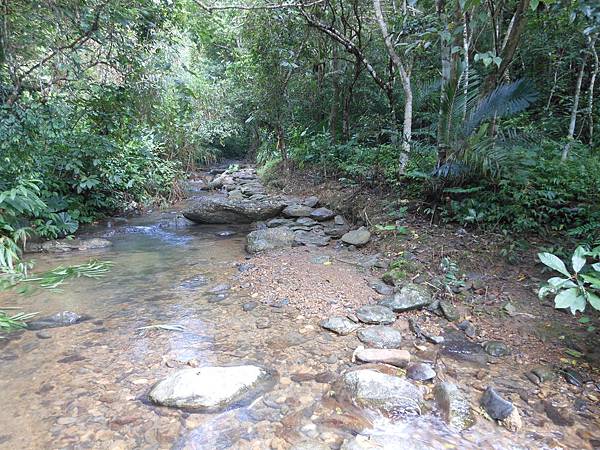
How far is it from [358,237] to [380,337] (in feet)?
7.37

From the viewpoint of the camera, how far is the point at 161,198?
31.1 ft

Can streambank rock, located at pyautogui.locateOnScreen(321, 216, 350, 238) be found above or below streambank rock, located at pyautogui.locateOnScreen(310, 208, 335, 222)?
below

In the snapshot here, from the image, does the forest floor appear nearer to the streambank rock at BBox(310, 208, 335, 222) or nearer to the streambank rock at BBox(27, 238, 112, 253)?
the streambank rock at BBox(310, 208, 335, 222)

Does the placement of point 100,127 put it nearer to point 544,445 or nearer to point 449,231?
point 449,231

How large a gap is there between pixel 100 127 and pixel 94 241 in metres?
2.12

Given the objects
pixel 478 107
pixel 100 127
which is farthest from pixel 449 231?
pixel 100 127

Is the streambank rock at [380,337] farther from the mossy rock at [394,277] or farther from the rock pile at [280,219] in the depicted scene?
the rock pile at [280,219]

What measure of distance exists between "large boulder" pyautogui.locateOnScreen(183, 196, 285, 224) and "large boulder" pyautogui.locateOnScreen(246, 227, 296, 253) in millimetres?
1440

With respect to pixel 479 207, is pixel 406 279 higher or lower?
lower

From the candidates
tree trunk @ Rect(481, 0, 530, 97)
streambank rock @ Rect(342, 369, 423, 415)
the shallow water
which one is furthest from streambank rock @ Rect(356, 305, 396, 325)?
tree trunk @ Rect(481, 0, 530, 97)

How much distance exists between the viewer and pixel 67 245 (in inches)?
A: 236

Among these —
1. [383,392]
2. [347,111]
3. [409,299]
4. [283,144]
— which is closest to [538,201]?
[409,299]

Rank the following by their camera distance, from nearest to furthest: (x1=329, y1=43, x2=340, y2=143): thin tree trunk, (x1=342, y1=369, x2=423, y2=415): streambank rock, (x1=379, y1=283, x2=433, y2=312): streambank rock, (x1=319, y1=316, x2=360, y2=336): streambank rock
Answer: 1. (x1=342, y1=369, x2=423, y2=415): streambank rock
2. (x1=319, y1=316, x2=360, y2=336): streambank rock
3. (x1=379, y1=283, x2=433, y2=312): streambank rock
4. (x1=329, y1=43, x2=340, y2=143): thin tree trunk

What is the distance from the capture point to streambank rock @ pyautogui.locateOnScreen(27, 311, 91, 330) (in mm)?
3336
